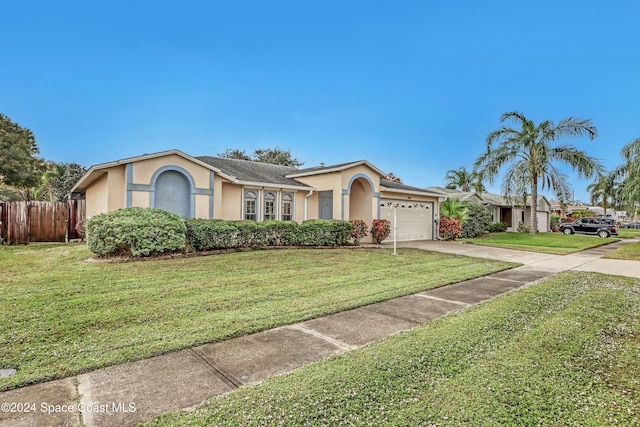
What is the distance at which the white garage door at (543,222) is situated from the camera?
3353 centimetres

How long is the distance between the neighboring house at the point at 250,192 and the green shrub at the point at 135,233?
1.82 m

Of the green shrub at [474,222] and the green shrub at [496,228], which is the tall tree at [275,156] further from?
the green shrub at [496,228]

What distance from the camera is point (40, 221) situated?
540 inches

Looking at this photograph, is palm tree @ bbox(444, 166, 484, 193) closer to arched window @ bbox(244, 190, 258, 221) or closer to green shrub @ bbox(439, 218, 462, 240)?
green shrub @ bbox(439, 218, 462, 240)

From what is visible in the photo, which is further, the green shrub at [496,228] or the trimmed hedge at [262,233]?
the green shrub at [496,228]

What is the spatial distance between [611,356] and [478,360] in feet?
5.15

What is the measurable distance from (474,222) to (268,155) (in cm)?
2614

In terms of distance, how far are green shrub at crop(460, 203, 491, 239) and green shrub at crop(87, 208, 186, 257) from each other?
18573 millimetres

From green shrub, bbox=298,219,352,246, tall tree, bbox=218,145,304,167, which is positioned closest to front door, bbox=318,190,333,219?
green shrub, bbox=298,219,352,246

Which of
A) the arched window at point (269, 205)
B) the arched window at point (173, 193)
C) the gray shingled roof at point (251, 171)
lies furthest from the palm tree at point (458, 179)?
the arched window at point (173, 193)

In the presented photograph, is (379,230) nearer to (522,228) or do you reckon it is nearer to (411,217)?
(411,217)

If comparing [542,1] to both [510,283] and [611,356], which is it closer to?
[510,283]

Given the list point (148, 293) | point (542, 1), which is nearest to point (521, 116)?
point (542, 1)

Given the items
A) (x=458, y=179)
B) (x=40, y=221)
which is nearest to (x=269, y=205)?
(x=40, y=221)
